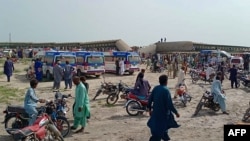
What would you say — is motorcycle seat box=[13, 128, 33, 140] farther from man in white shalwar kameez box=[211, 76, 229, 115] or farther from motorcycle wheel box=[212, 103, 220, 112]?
motorcycle wheel box=[212, 103, 220, 112]

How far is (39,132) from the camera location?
731cm

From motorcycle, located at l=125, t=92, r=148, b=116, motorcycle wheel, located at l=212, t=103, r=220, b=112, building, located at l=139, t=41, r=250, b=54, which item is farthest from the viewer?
building, located at l=139, t=41, r=250, b=54

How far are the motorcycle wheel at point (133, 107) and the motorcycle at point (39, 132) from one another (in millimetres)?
4373

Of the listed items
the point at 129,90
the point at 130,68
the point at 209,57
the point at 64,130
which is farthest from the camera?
the point at 209,57

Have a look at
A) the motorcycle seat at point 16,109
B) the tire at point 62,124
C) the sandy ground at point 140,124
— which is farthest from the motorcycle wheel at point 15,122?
the tire at point 62,124

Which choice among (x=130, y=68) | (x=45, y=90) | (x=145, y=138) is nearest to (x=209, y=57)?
(x=130, y=68)

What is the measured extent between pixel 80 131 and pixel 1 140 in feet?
7.09

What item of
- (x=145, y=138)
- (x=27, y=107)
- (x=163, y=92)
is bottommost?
(x=145, y=138)

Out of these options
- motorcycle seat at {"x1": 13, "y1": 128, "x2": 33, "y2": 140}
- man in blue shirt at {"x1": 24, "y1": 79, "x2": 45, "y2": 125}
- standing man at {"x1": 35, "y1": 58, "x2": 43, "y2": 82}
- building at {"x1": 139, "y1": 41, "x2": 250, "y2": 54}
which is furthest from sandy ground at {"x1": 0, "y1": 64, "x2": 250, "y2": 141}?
building at {"x1": 139, "y1": 41, "x2": 250, "y2": 54}

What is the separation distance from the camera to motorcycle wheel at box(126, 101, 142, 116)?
12.0m

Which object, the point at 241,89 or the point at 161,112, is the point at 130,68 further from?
the point at 161,112

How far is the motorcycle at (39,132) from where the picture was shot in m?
6.92

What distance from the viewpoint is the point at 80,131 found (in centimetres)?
983

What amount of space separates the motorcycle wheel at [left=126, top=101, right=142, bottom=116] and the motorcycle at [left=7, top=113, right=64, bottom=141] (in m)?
4.37
